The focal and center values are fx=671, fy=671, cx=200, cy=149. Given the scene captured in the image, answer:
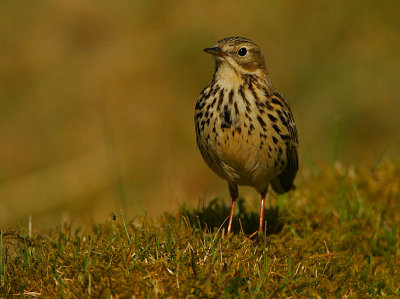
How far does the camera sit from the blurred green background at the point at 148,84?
906 cm

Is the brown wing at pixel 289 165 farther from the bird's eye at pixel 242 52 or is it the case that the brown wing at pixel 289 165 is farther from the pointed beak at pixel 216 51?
the pointed beak at pixel 216 51

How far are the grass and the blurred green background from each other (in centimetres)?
274

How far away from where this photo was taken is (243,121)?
5.00 metres

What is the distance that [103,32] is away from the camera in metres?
11.1

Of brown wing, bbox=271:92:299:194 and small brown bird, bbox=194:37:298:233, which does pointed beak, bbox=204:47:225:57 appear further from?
brown wing, bbox=271:92:299:194

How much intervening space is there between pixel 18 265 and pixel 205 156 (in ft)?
5.54

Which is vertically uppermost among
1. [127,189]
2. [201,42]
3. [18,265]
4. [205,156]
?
[201,42]

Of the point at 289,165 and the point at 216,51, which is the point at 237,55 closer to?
the point at 216,51

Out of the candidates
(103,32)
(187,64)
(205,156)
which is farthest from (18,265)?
(103,32)

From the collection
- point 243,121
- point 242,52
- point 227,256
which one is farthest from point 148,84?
point 227,256

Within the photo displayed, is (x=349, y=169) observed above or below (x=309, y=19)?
below

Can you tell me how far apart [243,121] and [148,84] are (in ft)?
17.8

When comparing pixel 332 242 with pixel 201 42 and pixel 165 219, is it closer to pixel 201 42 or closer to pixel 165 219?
pixel 165 219

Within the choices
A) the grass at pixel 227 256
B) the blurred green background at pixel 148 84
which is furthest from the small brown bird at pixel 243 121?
the blurred green background at pixel 148 84
